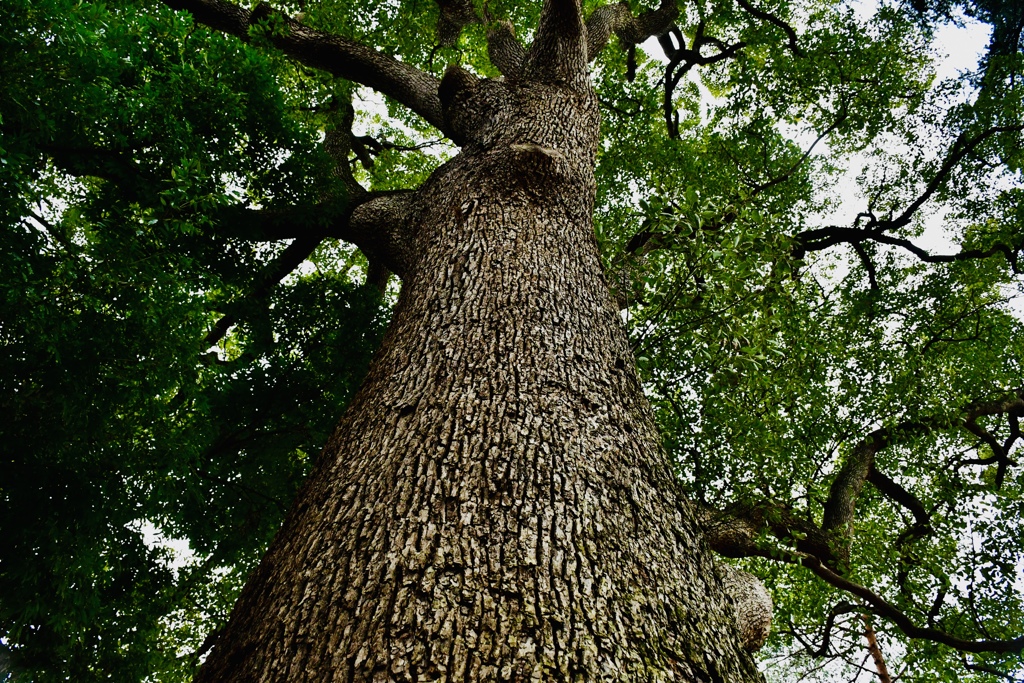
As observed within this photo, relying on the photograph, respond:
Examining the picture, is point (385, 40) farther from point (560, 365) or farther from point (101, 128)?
point (560, 365)

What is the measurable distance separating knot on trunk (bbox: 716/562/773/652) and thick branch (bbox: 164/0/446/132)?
5.50m

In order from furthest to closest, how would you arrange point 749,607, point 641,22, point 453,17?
1. point 641,22
2. point 453,17
3. point 749,607

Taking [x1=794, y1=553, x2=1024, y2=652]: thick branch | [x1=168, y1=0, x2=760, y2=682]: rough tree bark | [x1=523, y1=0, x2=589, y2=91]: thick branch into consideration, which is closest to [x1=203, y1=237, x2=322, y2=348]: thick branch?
[x1=523, y1=0, x2=589, y2=91]: thick branch

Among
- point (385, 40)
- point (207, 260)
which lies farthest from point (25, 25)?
point (385, 40)

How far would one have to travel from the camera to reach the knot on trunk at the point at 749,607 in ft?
13.9

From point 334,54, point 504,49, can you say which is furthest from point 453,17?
point 334,54

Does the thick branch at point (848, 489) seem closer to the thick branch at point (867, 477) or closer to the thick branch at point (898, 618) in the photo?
the thick branch at point (867, 477)

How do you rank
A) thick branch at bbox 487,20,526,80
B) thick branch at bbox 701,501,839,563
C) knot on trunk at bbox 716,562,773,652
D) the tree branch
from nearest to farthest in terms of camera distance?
knot on trunk at bbox 716,562,773,652
thick branch at bbox 701,501,839,563
thick branch at bbox 487,20,526,80
the tree branch

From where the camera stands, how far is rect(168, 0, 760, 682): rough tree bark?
1312 millimetres

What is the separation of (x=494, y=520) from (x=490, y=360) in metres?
0.86

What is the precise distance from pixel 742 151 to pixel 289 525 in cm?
1076

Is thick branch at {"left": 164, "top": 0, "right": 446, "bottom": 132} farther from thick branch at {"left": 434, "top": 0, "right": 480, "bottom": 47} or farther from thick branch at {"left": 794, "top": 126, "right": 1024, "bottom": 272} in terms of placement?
thick branch at {"left": 794, "top": 126, "right": 1024, "bottom": 272}

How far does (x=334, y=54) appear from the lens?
6355mm

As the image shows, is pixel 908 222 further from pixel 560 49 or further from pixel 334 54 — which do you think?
pixel 334 54
